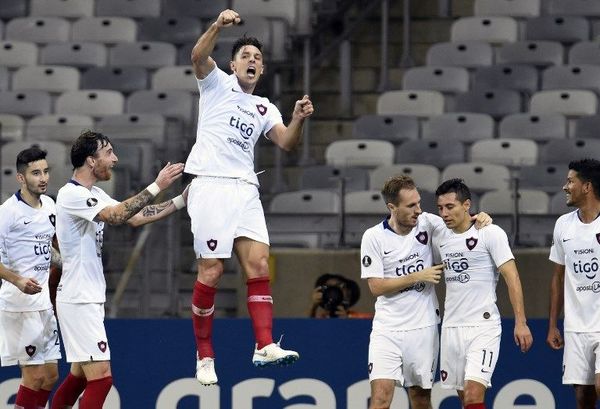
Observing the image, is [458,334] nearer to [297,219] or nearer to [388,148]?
[297,219]

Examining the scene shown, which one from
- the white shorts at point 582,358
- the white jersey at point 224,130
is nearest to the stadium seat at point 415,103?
the white shorts at point 582,358

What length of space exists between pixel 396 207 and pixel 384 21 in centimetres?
736

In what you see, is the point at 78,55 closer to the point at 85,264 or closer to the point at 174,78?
the point at 174,78

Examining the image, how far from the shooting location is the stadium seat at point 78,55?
17953 mm

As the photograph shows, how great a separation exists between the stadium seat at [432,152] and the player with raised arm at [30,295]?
17.0 ft

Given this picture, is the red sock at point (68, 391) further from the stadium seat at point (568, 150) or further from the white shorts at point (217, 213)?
the stadium seat at point (568, 150)

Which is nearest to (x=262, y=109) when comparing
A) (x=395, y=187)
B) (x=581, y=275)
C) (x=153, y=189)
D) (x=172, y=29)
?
(x=153, y=189)

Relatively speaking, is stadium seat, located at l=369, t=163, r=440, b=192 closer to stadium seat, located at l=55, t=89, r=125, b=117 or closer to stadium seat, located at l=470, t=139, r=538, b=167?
stadium seat, located at l=470, t=139, r=538, b=167

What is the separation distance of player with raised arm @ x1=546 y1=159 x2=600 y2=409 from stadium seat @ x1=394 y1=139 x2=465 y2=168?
435 cm

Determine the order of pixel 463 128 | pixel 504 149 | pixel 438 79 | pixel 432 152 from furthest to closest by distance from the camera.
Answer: pixel 438 79, pixel 463 128, pixel 432 152, pixel 504 149

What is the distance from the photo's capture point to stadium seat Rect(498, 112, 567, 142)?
52.0 ft

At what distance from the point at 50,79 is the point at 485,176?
542 cm

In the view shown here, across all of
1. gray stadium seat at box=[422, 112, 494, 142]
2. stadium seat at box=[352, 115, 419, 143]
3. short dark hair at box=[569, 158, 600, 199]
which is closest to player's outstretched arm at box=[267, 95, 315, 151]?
short dark hair at box=[569, 158, 600, 199]

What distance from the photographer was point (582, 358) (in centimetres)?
1122
